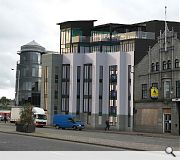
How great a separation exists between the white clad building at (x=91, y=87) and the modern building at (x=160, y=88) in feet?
9.51

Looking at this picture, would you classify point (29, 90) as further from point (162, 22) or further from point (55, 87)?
point (162, 22)

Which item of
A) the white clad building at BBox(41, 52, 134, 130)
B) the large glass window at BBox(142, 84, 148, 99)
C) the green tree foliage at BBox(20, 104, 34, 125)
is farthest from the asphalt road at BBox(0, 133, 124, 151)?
the white clad building at BBox(41, 52, 134, 130)

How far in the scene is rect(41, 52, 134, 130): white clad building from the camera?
232 feet

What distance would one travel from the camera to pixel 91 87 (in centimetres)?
7612

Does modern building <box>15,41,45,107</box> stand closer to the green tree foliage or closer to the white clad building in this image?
A: the white clad building

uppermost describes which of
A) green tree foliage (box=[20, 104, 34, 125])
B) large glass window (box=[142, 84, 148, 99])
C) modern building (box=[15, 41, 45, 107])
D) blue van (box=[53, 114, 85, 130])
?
modern building (box=[15, 41, 45, 107])

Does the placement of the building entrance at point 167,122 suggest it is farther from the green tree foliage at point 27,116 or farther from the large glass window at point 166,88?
the green tree foliage at point 27,116

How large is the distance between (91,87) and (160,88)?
17586 millimetres

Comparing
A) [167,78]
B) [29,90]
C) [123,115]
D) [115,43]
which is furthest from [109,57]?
[29,90]

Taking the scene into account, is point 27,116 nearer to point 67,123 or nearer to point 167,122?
point 67,123

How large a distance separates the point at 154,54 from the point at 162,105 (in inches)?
320

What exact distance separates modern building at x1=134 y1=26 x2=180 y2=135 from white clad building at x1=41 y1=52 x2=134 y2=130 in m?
2.90

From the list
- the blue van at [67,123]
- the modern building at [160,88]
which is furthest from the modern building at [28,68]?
the modern building at [160,88]

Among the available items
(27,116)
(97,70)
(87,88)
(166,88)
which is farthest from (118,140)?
(87,88)
